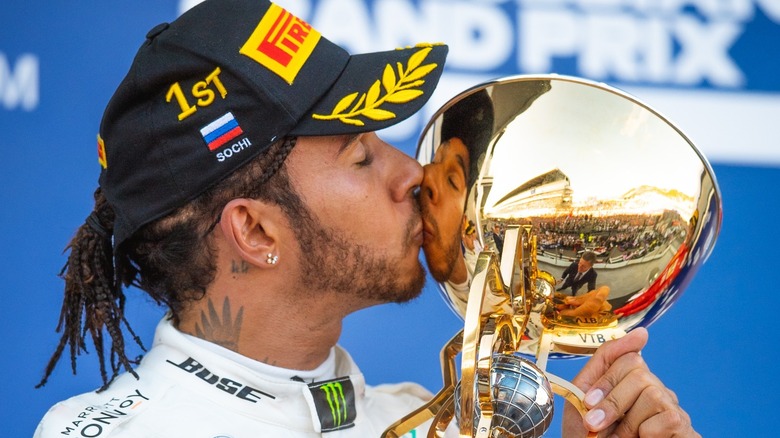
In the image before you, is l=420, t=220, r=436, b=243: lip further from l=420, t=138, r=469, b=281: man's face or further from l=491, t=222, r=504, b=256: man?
l=491, t=222, r=504, b=256: man

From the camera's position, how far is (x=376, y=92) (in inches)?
52.9

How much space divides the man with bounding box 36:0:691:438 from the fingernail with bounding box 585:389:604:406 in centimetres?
1

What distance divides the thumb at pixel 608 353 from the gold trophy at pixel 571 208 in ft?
0.10

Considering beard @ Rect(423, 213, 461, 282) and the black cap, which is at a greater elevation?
the black cap

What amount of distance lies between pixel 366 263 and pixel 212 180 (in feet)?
0.76

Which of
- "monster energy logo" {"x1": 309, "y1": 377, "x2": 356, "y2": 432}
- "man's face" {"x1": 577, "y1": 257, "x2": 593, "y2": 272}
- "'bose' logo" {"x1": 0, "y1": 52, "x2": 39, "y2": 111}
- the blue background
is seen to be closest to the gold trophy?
"man's face" {"x1": 577, "y1": 257, "x2": 593, "y2": 272}

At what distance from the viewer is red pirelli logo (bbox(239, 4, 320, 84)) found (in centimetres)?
130

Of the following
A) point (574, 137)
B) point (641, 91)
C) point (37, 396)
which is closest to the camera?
point (574, 137)

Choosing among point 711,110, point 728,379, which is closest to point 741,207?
point 711,110

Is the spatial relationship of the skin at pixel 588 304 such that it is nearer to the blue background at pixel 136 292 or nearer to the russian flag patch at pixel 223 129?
the russian flag patch at pixel 223 129

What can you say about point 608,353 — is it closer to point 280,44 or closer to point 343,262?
point 343,262

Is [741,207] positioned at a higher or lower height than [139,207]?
higher

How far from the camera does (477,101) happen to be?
1.30m

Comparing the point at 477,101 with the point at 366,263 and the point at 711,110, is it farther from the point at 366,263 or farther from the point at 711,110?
the point at 711,110
